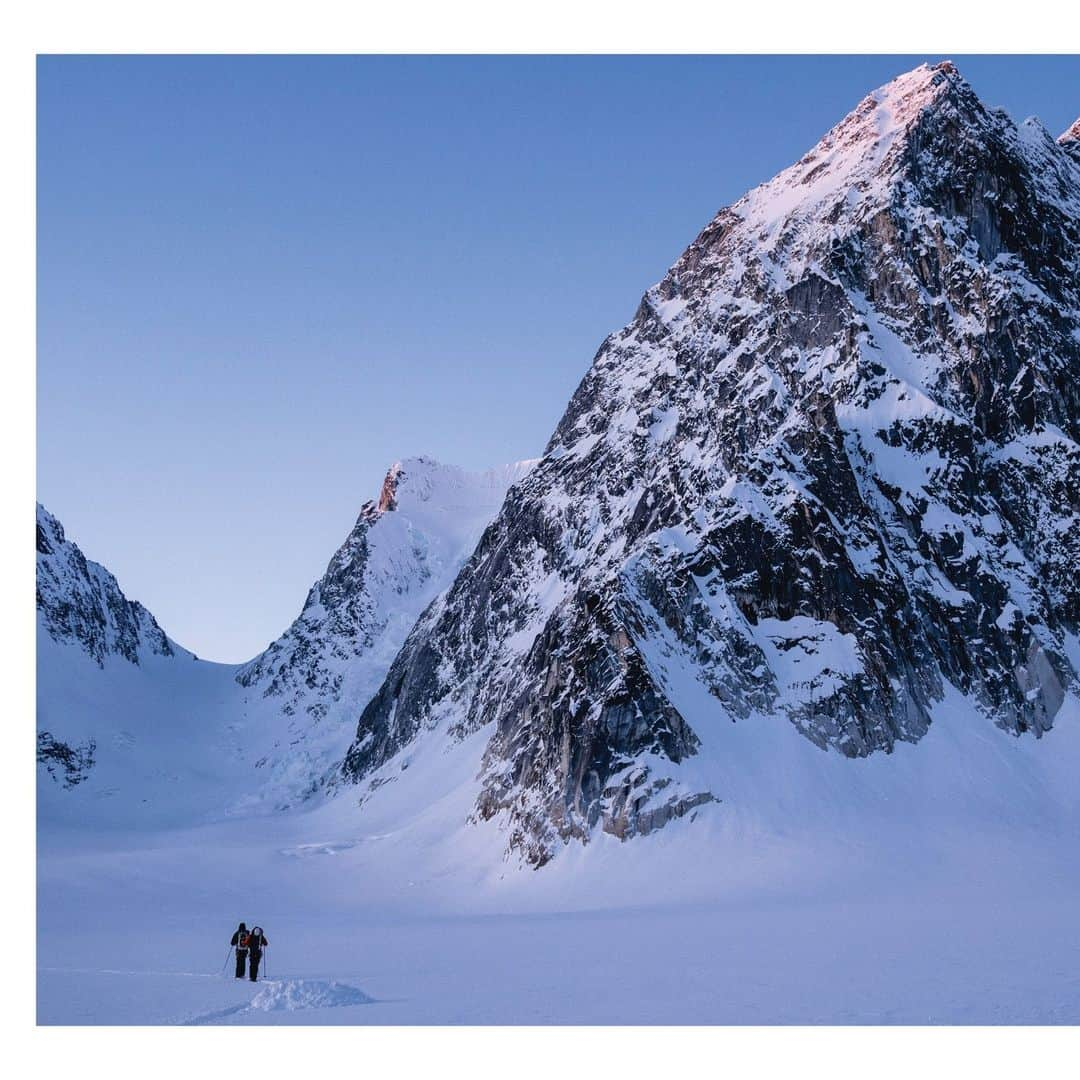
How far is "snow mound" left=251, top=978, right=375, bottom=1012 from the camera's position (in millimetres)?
32562

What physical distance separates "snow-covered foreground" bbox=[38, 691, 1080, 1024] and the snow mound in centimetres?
9

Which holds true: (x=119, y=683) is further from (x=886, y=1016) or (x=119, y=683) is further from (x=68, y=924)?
(x=886, y=1016)

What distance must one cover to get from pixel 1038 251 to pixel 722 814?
59777mm

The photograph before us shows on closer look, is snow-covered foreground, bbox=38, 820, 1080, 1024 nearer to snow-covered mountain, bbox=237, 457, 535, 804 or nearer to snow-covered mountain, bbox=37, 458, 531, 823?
snow-covered mountain, bbox=37, 458, 531, 823

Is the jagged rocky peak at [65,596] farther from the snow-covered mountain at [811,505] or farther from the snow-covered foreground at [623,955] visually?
the snow-covered foreground at [623,955]

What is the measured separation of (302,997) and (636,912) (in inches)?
1491

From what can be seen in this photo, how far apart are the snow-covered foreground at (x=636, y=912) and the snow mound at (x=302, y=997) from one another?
3.6 inches

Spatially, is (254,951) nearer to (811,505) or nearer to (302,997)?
(302,997)

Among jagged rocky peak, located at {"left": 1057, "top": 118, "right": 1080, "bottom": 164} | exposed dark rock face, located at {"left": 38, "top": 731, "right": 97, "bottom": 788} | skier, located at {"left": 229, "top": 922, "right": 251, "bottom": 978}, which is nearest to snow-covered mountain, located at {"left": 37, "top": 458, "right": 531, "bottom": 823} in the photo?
exposed dark rock face, located at {"left": 38, "top": 731, "right": 97, "bottom": 788}

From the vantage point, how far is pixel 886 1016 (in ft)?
101

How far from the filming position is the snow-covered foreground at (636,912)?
1318 inches

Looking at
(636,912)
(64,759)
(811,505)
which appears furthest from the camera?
(64,759)

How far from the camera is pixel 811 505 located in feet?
306

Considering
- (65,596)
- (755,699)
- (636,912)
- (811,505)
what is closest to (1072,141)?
(811,505)
